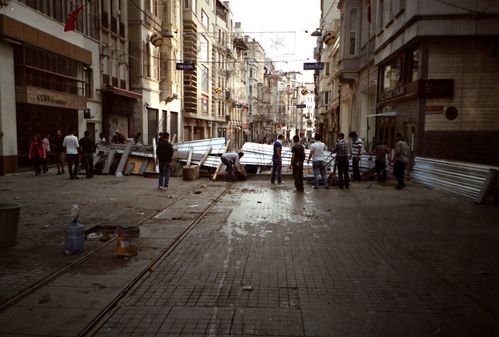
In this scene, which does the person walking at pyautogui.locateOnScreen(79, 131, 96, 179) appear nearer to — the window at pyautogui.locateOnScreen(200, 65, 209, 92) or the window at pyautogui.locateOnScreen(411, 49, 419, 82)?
the window at pyautogui.locateOnScreen(411, 49, 419, 82)

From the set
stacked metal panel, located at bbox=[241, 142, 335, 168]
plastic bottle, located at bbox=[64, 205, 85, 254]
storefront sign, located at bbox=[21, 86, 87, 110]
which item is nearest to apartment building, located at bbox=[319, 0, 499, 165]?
stacked metal panel, located at bbox=[241, 142, 335, 168]

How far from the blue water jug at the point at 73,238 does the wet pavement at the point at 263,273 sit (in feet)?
0.48

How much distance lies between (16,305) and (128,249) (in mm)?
2005

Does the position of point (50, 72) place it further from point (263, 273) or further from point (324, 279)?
point (324, 279)

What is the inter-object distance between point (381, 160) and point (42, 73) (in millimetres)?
14793

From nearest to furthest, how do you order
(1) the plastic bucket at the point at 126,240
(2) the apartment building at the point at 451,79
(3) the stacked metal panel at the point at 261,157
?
(1) the plastic bucket at the point at 126,240 < (2) the apartment building at the point at 451,79 < (3) the stacked metal panel at the point at 261,157

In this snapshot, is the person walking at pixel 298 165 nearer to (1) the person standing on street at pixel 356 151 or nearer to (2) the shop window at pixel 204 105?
(1) the person standing on street at pixel 356 151

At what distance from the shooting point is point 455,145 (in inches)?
678

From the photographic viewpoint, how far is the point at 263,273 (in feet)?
19.0

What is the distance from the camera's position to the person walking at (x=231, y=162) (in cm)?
1748

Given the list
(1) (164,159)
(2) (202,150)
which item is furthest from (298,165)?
(2) (202,150)

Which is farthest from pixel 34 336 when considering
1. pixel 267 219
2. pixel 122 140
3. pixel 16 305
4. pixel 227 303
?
pixel 122 140

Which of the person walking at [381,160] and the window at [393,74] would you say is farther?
the window at [393,74]

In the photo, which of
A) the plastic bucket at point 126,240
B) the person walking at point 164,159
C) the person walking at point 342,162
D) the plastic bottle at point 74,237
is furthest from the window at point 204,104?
the plastic bucket at point 126,240
